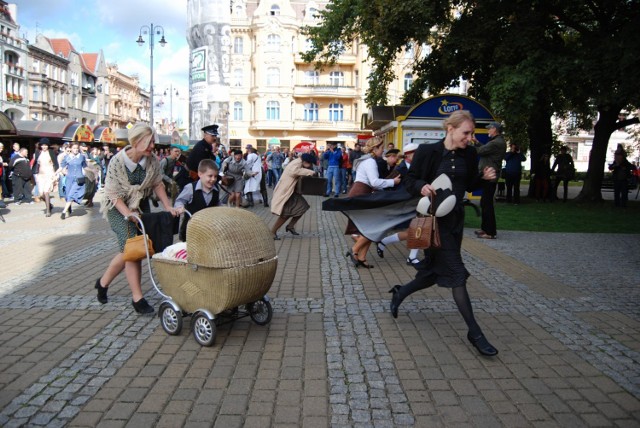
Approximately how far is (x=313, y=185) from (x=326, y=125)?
55.6 meters

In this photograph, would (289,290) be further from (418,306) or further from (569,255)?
(569,255)

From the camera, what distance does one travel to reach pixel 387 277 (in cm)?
771

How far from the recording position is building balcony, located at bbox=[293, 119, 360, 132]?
64.7m

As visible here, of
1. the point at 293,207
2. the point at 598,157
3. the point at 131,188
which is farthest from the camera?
the point at 598,157

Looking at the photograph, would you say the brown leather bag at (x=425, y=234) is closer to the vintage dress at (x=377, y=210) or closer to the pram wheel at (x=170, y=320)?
the pram wheel at (x=170, y=320)

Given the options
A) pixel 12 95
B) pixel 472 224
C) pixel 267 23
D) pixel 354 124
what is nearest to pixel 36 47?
pixel 12 95

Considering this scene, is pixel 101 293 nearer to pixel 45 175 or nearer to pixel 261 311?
pixel 261 311

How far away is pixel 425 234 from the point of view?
15.9 feet

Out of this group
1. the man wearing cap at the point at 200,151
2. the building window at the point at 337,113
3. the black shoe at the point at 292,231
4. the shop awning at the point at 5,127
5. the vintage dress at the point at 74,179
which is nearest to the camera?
the man wearing cap at the point at 200,151

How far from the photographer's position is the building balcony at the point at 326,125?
64.7 meters

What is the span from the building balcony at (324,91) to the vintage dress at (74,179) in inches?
1968

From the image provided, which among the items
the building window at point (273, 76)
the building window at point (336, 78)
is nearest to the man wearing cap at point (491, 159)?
the building window at point (273, 76)

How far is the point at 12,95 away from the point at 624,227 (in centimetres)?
6566

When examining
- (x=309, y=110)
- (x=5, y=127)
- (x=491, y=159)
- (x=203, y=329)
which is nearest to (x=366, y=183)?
(x=491, y=159)
